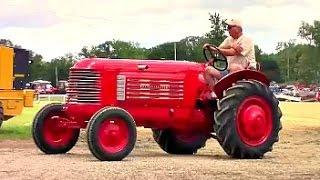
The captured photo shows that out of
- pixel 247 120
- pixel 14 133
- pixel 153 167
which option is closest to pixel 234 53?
pixel 247 120

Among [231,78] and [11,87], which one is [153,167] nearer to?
[231,78]

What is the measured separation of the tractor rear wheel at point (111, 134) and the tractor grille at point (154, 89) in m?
0.84

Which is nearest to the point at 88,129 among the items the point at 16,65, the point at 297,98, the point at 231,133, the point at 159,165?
the point at 159,165

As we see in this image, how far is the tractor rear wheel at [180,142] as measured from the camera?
547 inches

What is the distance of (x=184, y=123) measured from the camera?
1287cm

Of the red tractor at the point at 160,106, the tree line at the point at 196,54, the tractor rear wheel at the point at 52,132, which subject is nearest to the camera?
the red tractor at the point at 160,106

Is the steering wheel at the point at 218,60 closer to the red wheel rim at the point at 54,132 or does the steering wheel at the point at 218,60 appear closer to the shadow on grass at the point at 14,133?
the red wheel rim at the point at 54,132

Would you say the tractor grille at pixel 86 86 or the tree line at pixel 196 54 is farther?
the tree line at pixel 196 54

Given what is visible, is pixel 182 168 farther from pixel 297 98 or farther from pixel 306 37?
pixel 306 37

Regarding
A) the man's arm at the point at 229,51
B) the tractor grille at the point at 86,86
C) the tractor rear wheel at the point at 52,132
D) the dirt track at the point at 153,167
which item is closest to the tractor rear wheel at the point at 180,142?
the dirt track at the point at 153,167

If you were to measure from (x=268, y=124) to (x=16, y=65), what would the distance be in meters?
13.8

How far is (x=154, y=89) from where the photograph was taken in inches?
497

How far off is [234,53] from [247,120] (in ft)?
3.63

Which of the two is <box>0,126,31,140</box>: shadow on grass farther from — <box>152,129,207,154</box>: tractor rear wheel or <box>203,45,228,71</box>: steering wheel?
<box>203,45,228,71</box>: steering wheel
